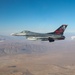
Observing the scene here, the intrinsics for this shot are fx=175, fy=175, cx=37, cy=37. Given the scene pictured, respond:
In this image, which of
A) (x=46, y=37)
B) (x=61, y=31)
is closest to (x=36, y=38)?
(x=46, y=37)

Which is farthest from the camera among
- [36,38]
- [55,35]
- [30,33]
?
[30,33]

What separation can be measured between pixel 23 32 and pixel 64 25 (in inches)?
849

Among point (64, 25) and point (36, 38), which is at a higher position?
point (64, 25)

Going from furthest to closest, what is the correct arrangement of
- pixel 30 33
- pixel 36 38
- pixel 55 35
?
pixel 30 33
pixel 36 38
pixel 55 35

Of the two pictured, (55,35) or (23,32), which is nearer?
(55,35)

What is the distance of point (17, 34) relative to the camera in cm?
8306

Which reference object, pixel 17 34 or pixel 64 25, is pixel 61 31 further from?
pixel 17 34

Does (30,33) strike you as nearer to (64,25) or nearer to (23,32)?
(23,32)

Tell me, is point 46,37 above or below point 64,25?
below

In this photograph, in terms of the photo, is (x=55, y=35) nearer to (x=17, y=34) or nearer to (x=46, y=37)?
(x=46, y=37)

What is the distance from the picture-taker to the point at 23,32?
83.8 m

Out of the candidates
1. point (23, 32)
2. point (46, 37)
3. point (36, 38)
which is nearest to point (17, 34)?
point (23, 32)

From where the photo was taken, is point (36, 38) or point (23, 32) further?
point (23, 32)

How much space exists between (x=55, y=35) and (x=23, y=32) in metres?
20.8
